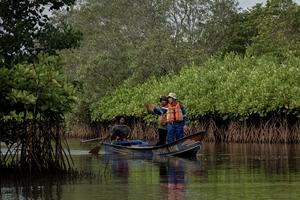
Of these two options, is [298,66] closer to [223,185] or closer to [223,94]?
[223,94]

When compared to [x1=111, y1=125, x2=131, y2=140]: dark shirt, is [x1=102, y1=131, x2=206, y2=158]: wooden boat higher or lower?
lower

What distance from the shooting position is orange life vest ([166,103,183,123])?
2445 cm

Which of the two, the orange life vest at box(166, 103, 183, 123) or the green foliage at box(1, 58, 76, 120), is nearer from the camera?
the green foliage at box(1, 58, 76, 120)

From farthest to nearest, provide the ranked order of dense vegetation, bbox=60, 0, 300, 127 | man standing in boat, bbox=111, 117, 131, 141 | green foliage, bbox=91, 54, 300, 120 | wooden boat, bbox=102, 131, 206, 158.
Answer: dense vegetation, bbox=60, 0, 300, 127
green foliage, bbox=91, 54, 300, 120
man standing in boat, bbox=111, 117, 131, 141
wooden boat, bbox=102, 131, 206, 158

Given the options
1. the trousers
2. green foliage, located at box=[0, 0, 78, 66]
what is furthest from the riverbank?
green foliage, located at box=[0, 0, 78, 66]

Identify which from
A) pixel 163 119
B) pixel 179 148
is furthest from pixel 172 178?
pixel 163 119

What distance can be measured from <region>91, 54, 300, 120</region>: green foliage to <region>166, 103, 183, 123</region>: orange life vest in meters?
10.7

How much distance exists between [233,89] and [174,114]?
51.2ft

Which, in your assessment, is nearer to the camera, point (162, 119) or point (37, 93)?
point (37, 93)

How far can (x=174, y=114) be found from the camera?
24.5m

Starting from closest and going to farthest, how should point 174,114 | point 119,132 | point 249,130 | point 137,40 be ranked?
point 174,114 → point 119,132 → point 249,130 → point 137,40

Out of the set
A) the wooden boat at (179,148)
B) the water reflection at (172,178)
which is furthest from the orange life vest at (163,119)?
the water reflection at (172,178)

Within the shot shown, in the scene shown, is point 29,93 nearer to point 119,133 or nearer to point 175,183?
point 175,183

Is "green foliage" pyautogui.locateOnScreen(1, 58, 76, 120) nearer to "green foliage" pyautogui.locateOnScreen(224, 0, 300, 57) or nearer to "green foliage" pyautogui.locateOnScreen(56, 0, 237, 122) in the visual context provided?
"green foliage" pyautogui.locateOnScreen(224, 0, 300, 57)
